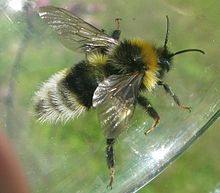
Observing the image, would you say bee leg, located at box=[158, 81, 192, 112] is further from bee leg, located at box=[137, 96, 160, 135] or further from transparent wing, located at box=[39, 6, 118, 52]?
transparent wing, located at box=[39, 6, 118, 52]

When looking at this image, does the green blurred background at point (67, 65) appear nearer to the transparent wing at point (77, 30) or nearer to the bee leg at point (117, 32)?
the bee leg at point (117, 32)

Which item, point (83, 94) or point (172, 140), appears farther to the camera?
point (172, 140)

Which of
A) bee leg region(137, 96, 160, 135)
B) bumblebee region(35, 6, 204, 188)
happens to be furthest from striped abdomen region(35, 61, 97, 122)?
bee leg region(137, 96, 160, 135)

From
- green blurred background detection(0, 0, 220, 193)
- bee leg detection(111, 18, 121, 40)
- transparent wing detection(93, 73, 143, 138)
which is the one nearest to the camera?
transparent wing detection(93, 73, 143, 138)

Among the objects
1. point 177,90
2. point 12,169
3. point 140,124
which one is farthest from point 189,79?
point 12,169

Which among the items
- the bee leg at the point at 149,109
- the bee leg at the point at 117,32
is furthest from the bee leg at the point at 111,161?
the bee leg at the point at 117,32

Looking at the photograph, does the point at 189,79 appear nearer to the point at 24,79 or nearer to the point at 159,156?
the point at 159,156
